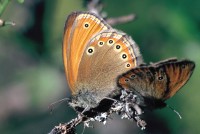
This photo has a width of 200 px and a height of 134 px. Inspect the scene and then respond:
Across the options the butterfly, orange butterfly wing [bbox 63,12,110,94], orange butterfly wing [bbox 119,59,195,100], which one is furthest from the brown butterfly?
orange butterfly wing [bbox 63,12,110,94]

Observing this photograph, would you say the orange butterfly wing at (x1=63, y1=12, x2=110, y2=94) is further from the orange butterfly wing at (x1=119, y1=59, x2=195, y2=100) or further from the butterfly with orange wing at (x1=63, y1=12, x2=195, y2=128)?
the orange butterfly wing at (x1=119, y1=59, x2=195, y2=100)

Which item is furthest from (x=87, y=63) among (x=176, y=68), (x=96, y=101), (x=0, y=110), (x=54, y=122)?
(x=0, y=110)

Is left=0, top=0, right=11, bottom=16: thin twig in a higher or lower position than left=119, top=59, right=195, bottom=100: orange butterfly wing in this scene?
higher

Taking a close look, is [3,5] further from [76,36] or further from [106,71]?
[106,71]

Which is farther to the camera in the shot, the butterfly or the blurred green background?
the blurred green background

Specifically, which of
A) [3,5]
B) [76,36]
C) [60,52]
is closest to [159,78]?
[76,36]

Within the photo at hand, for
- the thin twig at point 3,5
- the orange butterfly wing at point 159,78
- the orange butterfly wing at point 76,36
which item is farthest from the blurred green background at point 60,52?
the thin twig at point 3,5
